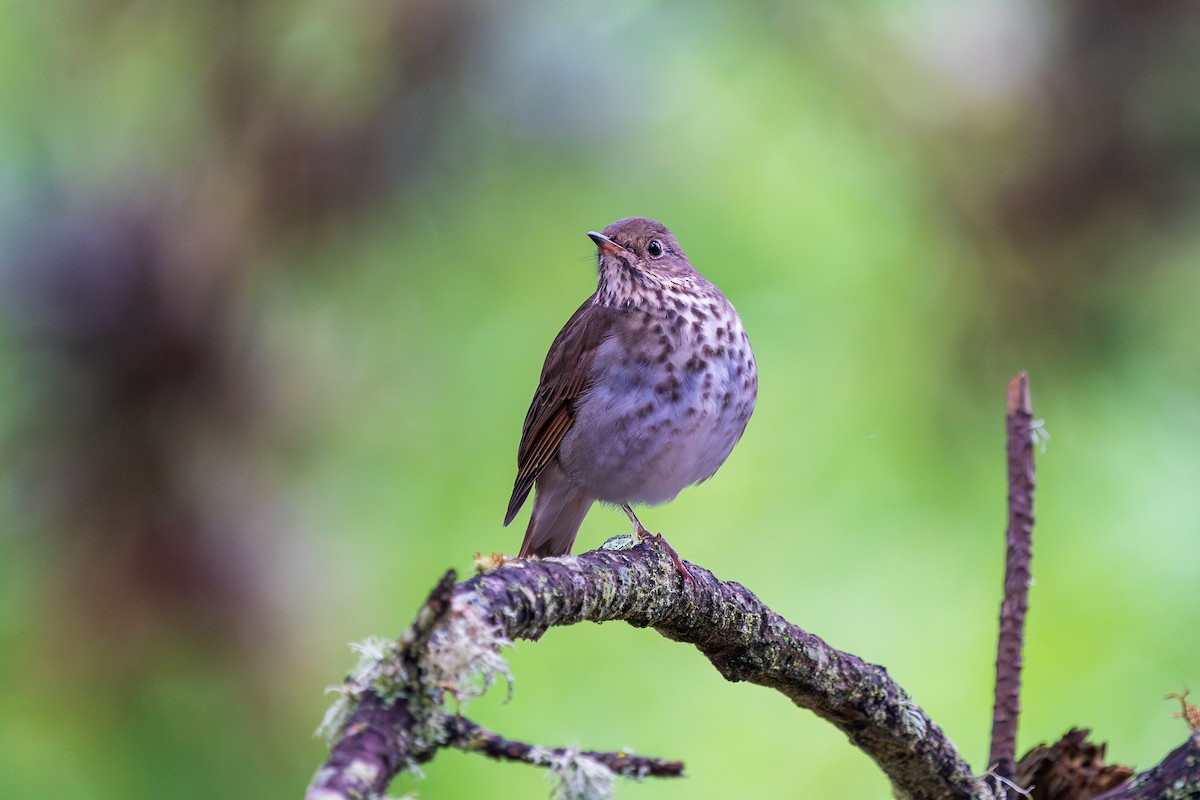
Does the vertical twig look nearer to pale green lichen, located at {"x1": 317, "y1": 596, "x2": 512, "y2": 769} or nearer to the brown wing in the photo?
the brown wing

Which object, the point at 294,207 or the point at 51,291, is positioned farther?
the point at 294,207

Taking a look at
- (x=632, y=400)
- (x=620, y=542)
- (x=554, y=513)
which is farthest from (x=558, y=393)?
(x=620, y=542)

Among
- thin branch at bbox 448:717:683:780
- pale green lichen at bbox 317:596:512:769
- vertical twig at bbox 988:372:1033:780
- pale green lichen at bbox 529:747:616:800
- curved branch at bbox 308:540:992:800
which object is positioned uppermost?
vertical twig at bbox 988:372:1033:780

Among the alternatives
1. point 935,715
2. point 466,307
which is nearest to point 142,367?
point 466,307

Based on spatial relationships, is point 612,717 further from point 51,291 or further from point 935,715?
point 51,291

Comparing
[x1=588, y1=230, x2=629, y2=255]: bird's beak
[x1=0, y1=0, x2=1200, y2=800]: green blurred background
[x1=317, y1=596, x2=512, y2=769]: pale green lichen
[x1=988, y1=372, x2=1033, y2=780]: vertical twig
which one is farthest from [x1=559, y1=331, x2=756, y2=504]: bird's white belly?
[x1=317, y1=596, x2=512, y2=769]: pale green lichen
